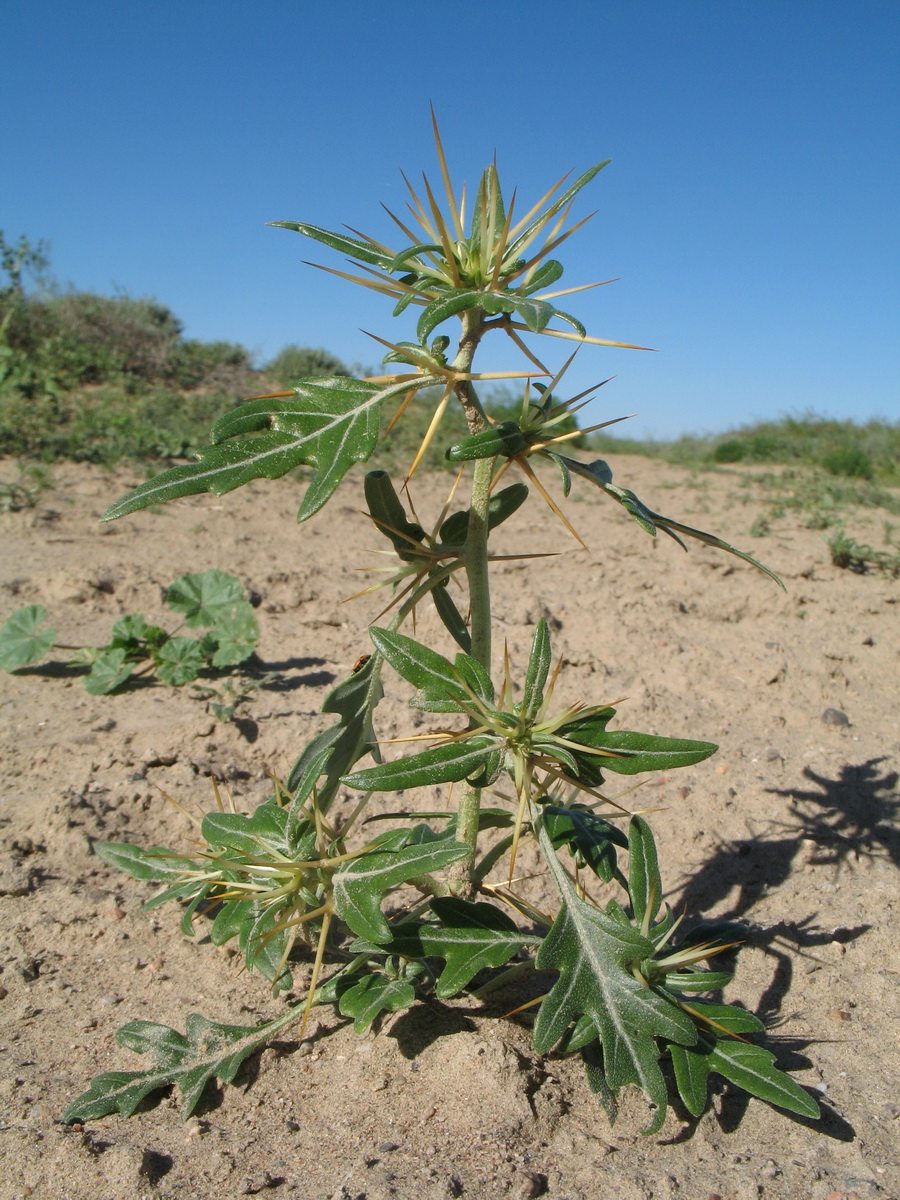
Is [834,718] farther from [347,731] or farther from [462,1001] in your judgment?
[347,731]

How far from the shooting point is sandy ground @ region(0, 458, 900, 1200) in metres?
1.26

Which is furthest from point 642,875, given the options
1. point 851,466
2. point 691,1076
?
point 851,466

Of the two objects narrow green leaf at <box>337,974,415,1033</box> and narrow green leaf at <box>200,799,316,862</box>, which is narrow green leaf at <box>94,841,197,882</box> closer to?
narrow green leaf at <box>200,799,316,862</box>

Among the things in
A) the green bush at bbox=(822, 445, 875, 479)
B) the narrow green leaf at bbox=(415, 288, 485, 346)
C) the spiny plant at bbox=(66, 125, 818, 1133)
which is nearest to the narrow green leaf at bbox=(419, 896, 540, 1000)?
the spiny plant at bbox=(66, 125, 818, 1133)

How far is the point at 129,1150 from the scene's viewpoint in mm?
1223

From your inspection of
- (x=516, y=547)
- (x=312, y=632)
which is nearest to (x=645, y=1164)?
(x=312, y=632)

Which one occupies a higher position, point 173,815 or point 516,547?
point 516,547

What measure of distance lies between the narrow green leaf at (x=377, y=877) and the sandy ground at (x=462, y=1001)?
A: 13.8 inches

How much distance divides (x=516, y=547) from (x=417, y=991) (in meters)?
3.11

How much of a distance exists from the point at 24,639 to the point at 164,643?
1.41ft

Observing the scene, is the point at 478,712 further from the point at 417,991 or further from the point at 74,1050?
the point at 74,1050

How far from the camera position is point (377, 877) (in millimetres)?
1269

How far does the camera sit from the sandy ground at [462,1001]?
126 centimetres

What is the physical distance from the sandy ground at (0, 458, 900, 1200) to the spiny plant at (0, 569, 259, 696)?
0.09 metres
